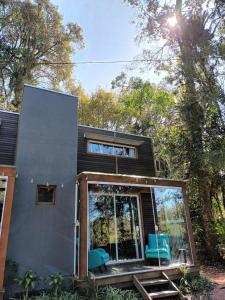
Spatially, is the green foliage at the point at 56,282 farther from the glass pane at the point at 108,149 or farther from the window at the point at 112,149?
the glass pane at the point at 108,149

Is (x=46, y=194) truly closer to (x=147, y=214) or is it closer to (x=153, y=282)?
(x=153, y=282)

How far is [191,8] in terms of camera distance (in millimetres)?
11703

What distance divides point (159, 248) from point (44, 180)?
4.22 meters

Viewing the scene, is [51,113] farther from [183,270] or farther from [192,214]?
[192,214]

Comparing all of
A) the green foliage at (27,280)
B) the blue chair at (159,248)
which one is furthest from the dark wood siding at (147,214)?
the green foliage at (27,280)

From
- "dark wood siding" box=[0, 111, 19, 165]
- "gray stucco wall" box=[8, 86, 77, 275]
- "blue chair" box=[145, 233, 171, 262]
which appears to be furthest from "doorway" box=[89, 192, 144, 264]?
"dark wood siding" box=[0, 111, 19, 165]

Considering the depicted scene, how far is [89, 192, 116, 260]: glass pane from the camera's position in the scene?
27.8 ft

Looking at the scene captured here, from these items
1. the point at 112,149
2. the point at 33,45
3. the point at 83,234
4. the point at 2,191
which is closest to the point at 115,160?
the point at 112,149

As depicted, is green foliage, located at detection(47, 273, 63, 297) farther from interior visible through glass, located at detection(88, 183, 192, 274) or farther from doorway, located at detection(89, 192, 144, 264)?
doorway, located at detection(89, 192, 144, 264)

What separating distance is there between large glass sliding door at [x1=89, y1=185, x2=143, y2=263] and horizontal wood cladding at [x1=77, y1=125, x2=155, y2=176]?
1.03 meters

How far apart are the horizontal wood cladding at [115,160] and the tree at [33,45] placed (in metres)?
8.06

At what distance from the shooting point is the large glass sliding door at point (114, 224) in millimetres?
8609

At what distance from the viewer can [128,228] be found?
31.0 ft

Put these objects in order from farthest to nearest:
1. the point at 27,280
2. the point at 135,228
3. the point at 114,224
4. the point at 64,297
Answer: the point at 135,228
the point at 114,224
the point at 27,280
the point at 64,297
